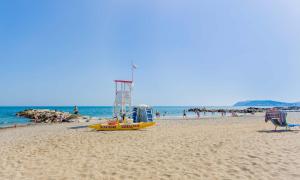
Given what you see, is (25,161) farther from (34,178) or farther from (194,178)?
(194,178)

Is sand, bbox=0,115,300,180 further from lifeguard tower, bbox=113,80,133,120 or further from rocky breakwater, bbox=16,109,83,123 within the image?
rocky breakwater, bbox=16,109,83,123

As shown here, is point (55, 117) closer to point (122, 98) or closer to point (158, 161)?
point (122, 98)

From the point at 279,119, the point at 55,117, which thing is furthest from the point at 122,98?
the point at 55,117

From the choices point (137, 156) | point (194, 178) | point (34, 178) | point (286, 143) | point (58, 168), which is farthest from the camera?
point (286, 143)

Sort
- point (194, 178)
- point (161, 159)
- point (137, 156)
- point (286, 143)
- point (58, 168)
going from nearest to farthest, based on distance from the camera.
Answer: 1. point (194, 178)
2. point (58, 168)
3. point (161, 159)
4. point (137, 156)
5. point (286, 143)

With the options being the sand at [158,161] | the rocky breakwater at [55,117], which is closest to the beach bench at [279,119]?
the sand at [158,161]

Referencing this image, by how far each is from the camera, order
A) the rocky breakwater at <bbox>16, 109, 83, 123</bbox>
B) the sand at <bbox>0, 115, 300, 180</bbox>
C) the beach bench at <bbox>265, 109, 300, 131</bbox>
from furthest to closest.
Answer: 1. the rocky breakwater at <bbox>16, 109, 83, 123</bbox>
2. the beach bench at <bbox>265, 109, 300, 131</bbox>
3. the sand at <bbox>0, 115, 300, 180</bbox>

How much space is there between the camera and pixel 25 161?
7.65m

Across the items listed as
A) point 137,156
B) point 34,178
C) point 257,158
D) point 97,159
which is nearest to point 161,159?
point 137,156

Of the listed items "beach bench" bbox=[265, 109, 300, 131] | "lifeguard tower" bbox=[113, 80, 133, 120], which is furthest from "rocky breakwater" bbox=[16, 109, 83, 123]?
Answer: "beach bench" bbox=[265, 109, 300, 131]

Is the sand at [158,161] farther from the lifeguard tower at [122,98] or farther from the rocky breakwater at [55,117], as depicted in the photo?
the rocky breakwater at [55,117]

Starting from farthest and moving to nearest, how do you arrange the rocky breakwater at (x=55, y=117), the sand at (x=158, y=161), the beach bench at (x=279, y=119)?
the rocky breakwater at (x=55, y=117), the beach bench at (x=279, y=119), the sand at (x=158, y=161)

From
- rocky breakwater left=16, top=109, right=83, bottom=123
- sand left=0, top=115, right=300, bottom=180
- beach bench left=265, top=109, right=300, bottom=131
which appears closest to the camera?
sand left=0, top=115, right=300, bottom=180

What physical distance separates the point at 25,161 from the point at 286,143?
27.6 ft
